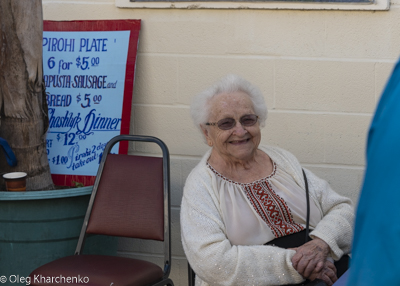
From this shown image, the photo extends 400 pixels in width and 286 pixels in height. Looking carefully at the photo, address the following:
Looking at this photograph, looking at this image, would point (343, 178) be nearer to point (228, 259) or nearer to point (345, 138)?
point (345, 138)

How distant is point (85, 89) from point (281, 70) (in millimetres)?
1111

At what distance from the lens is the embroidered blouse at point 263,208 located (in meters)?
2.11

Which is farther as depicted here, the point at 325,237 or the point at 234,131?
the point at 234,131

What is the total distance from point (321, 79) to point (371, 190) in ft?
7.29

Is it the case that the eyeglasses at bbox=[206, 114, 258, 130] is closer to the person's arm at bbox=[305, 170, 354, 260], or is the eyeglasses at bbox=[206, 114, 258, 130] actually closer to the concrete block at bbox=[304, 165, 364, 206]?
the person's arm at bbox=[305, 170, 354, 260]

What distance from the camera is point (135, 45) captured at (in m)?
2.87

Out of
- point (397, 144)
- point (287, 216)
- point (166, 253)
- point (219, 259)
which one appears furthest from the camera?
point (166, 253)

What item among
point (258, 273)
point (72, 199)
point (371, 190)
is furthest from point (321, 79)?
point (371, 190)

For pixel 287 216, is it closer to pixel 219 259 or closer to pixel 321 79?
pixel 219 259

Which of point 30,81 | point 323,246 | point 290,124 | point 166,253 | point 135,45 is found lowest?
point 166,253

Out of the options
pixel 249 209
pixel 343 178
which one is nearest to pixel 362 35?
pixel 343 178

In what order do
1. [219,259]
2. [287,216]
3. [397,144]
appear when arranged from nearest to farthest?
1. [397,144]
2. [219,259]
3. [287,216]

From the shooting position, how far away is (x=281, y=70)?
277cm

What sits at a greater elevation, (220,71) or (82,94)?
(220,71)
